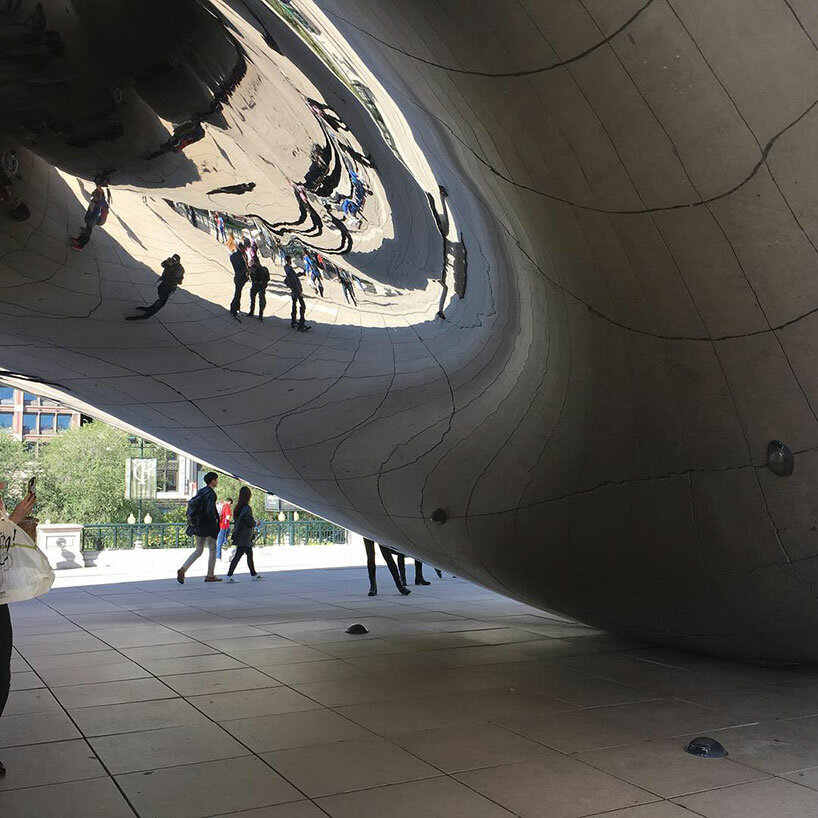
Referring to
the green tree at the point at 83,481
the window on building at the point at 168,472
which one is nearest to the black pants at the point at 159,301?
the green tree at the point at 83,481

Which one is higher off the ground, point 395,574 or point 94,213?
point 94,213

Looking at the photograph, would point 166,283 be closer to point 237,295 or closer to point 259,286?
point 237,295

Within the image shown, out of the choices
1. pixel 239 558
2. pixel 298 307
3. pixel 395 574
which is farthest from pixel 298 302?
pixel 239 558

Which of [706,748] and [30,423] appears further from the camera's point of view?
[30,423]

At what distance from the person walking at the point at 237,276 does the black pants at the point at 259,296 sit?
7 cm

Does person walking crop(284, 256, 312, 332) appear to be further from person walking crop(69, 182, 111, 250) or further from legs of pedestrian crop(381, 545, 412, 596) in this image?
legs of pedestrian crop(381, 545, 412, 596)

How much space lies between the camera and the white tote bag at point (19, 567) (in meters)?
3.73

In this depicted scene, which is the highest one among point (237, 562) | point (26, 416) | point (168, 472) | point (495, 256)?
point (26, 416)

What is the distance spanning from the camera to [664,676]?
5.62 metres

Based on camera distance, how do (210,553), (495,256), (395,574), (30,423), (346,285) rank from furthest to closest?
1. (30,423)
2. (210,553)
3. (395,574)
4. (346,285)
5. (495,256)

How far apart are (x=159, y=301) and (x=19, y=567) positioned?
245 centimetres

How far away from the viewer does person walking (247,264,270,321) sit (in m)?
5.52

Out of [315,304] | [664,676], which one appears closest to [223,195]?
[315,304]

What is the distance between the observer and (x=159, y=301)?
19.2 ft
